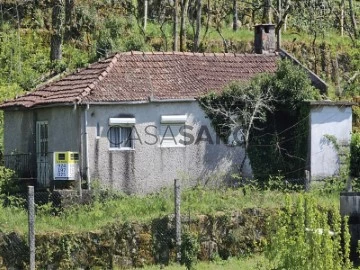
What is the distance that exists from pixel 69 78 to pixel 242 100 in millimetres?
5247

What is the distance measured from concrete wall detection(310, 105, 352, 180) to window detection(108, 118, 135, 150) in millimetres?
5523

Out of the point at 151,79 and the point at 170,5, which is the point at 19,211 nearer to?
the point at 151,79

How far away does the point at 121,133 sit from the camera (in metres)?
30.7

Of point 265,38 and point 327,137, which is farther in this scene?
point 265,38

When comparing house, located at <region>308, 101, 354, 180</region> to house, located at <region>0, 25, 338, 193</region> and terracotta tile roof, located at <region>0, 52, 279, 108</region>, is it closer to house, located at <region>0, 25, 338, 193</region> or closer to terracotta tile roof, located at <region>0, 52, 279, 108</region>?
house, located at <region>0, 25, 338, 193</region>

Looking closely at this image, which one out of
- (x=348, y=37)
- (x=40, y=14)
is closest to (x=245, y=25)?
(x=348, y=37)

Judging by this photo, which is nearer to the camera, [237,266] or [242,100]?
[237,266]

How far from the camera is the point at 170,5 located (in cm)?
5259

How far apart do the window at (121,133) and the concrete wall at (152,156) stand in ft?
0.53

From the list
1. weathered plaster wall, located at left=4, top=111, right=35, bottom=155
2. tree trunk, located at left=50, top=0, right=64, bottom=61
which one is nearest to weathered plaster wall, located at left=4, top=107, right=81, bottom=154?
weathered plaster wall, located at left=4, top=111, right=35, bottom=155

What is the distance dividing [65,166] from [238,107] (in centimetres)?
574

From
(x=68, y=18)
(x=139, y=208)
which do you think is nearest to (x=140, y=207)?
(x=139, y=208)

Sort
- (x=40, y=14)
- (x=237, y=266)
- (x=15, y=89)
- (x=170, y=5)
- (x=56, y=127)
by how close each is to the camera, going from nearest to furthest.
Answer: (x=237, y=266)
(x=56, y=127)
(x=15, y=89)
(x=40, y=14)
(x=170, y=5)

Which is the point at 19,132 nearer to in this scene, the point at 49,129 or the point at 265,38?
the point at 49,129
